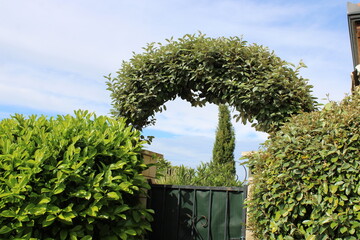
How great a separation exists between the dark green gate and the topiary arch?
1152 mm

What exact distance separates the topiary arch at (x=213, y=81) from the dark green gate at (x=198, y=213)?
3.78 ft

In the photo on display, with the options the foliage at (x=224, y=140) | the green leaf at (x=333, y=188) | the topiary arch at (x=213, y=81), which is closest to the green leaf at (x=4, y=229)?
the topiary arch at (x=213, y=81)

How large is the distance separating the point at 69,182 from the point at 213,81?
97.2 inches

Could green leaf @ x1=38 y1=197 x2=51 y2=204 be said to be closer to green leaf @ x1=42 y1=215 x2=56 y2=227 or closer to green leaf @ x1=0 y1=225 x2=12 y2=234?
green leaf @ x1=42 y1=215 x2=56 y2=227

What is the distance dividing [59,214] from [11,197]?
60cm

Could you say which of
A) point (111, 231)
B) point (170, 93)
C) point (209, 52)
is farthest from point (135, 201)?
point (209, 52)

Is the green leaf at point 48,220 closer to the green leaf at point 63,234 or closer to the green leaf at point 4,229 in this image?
the green leaf at point 63,234

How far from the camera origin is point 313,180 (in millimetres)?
3617

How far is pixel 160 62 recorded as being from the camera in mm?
5660

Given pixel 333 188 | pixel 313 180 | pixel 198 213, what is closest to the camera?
pixel 333 188

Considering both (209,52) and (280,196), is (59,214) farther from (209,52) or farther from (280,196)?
(209,52)

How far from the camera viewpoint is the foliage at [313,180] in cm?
343

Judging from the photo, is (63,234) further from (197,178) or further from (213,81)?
(197,178)

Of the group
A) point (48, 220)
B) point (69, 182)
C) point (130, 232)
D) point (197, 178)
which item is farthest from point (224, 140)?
point (48, 220)
